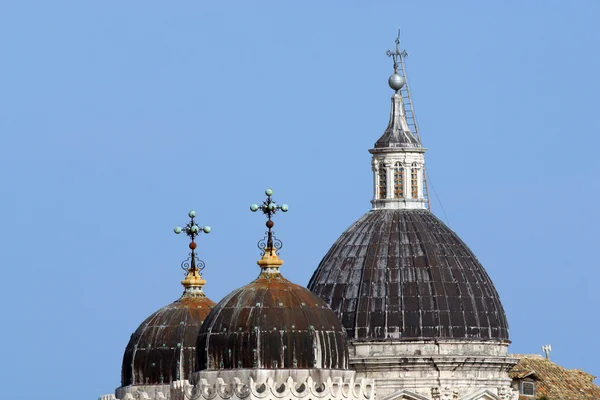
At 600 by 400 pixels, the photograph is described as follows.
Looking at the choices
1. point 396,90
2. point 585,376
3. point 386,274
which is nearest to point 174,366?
point 386,274

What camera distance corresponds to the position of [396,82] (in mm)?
165750

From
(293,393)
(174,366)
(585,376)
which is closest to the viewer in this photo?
(293,393)

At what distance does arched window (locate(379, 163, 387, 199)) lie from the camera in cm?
16162

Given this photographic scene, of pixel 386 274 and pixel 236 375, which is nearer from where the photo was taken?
pixel 236 375

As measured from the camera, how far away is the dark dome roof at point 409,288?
509ft

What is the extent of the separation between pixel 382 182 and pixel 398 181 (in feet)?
3.16

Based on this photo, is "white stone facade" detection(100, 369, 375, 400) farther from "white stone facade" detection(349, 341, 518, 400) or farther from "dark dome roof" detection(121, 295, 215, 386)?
"white stone facade" detection(349, 341, 518, 400)

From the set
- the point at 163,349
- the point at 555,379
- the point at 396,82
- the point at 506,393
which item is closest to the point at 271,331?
the point at 163,349

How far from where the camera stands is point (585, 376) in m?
197

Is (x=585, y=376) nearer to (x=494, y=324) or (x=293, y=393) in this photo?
(x=494, y=324)

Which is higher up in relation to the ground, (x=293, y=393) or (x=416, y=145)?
(x=416, y=145)

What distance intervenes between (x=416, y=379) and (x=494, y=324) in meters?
5.01

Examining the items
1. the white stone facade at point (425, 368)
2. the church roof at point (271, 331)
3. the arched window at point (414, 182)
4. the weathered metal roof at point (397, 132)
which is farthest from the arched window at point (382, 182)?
the church roof at point (271, 331)

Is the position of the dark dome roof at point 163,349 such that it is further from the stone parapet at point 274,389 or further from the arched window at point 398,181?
the arched window at point 398,181
